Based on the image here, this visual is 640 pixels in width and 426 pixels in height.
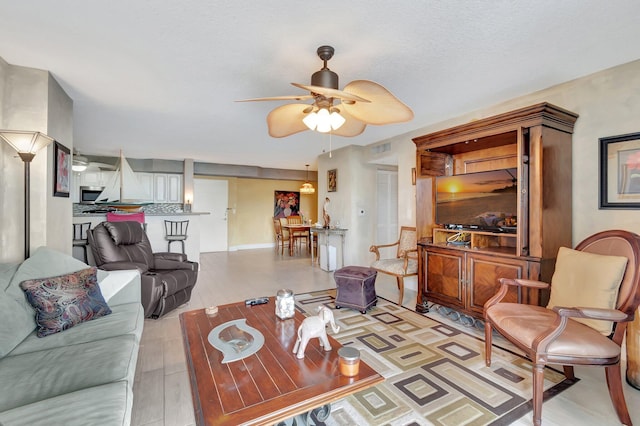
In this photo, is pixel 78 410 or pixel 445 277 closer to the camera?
pixel 78 410

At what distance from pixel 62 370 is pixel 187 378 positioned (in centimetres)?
81

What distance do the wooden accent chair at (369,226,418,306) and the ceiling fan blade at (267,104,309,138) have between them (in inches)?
83.5

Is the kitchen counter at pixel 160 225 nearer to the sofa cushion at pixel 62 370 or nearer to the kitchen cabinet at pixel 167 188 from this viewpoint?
the kitchen cabinet at pixel 167 188

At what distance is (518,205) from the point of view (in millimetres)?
2373

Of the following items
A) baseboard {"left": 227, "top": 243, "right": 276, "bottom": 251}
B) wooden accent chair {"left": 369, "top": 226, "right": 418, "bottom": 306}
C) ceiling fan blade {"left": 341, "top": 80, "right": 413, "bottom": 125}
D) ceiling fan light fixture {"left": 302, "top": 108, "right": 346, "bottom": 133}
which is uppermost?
ceiling fan blade {"left": 341, "top": 80, "right": 413, "bottom": 125}

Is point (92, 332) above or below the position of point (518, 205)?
below

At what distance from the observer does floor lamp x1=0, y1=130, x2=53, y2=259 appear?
209 centimetres

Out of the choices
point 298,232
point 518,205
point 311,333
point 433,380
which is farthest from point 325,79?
point 298,232

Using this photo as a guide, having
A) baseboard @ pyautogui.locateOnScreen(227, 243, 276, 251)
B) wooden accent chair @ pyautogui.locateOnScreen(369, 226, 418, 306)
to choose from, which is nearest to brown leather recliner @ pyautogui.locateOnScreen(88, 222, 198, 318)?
wooden accent chair @ pyautogui.locateOnScreen(369, 226, 418, 306)

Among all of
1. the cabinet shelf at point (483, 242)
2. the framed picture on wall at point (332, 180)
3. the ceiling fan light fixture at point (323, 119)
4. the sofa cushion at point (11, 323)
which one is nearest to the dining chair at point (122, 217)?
the sofa cushion at point (11, 323)

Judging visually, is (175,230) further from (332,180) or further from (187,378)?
(187,378)

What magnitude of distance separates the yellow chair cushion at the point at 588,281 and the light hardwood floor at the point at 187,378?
1.48 feet

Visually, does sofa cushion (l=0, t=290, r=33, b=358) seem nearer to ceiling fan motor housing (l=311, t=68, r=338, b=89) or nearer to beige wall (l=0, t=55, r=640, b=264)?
beige wall (l=0, t=55, r=640, b=264)

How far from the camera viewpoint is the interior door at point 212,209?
24.6 feet
